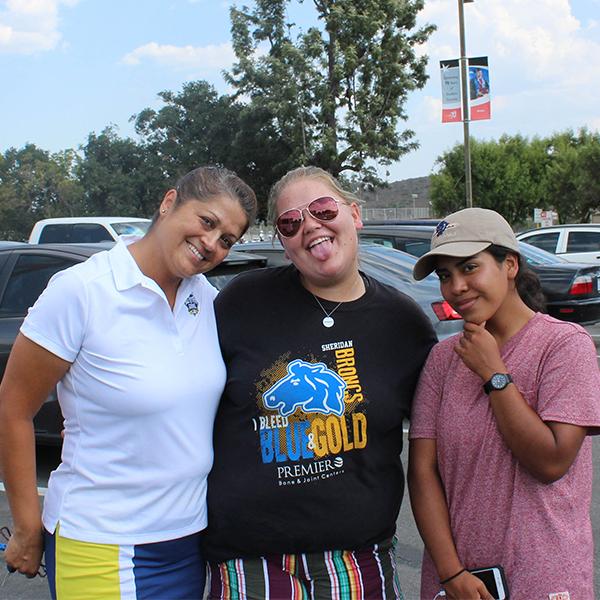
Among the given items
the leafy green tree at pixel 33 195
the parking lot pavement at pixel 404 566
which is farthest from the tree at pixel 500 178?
the parking lot pavement at pixel 404 566

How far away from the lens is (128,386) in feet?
6.23

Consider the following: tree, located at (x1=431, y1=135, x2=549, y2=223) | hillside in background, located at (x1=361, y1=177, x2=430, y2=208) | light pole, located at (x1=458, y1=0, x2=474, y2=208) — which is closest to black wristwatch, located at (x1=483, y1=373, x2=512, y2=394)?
light pole, located at (x1=458, y1=0, x2=474, y2=208)

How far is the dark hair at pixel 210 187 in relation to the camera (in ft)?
6.91

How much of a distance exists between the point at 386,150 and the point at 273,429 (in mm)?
29045

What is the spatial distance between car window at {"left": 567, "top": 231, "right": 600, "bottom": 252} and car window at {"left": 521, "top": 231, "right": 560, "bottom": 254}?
12.2 inches

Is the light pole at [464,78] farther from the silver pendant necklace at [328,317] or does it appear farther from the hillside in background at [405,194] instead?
the hillside in background at [405,194]

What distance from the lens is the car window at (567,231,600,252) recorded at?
15633mm

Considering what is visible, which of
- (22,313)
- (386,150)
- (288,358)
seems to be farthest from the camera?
(386,150)

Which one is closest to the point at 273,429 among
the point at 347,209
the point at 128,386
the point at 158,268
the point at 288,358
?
the point at 288,358

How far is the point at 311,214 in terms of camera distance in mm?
2152

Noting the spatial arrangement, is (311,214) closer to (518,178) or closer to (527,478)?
(527,478)

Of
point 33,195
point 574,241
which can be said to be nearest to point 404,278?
point 574,241

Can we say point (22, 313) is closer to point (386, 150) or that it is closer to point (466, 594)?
point (466, 594)

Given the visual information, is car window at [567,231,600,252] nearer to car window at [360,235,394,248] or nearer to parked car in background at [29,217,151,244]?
car window at [360,235,394,248]
